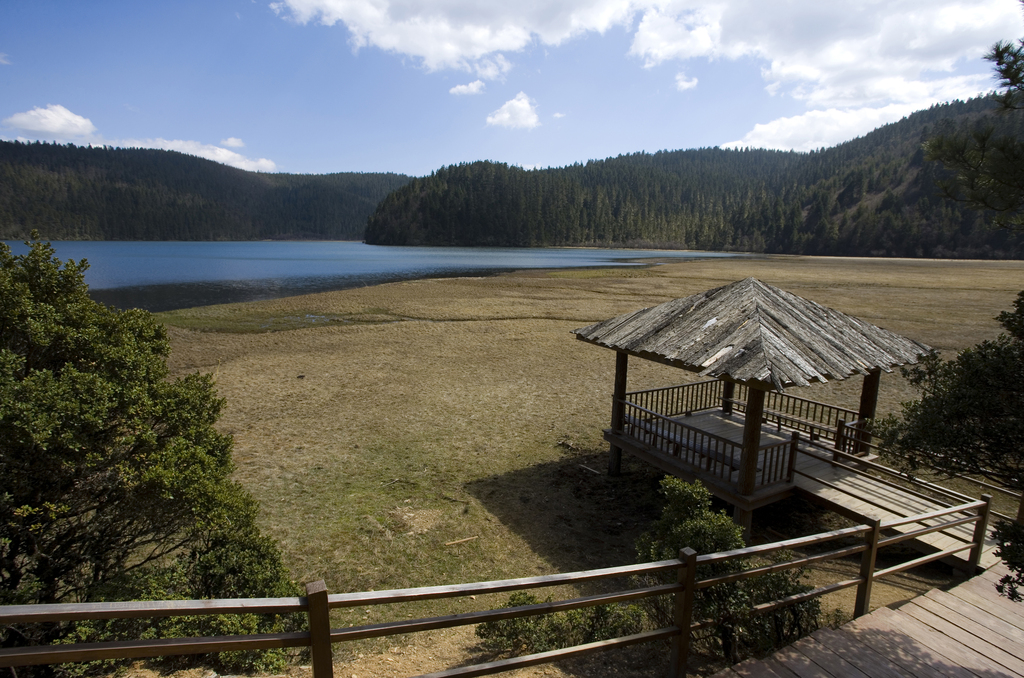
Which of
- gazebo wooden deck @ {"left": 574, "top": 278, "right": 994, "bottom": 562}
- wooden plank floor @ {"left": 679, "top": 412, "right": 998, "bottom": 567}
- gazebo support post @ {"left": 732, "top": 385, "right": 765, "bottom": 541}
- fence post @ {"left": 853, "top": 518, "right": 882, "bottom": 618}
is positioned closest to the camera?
fence post @ {"left": 853, "top": 518, "right": 882, "bottom": 618}

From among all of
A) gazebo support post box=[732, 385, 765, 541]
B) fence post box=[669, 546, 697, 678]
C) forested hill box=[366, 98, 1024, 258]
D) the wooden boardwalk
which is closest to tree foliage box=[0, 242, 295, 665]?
fence post box=[669, 546, 697, 678]

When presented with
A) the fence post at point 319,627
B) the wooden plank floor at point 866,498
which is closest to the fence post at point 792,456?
the wooden plank floor at point 866,498

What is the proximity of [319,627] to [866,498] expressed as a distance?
27.2ft

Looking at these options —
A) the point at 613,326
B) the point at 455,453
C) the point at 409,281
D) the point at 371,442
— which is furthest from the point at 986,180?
the point at 409,281

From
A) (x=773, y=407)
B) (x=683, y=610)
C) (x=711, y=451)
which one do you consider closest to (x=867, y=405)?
(x=711, y=451)

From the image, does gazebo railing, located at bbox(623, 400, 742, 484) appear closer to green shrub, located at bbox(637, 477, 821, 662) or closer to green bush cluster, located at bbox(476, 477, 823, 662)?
green bush cluster, located at bbox(476, 477, 823, 662)

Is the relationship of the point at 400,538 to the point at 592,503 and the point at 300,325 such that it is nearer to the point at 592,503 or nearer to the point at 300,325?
the point at 592,503

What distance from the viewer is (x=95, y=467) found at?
482cm

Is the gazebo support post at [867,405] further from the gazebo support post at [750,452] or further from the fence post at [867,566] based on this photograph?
the fence post at [867,566]

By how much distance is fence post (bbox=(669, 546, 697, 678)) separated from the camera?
355cm

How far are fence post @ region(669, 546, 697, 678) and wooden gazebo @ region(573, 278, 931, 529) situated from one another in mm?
3904

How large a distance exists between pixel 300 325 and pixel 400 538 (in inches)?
887

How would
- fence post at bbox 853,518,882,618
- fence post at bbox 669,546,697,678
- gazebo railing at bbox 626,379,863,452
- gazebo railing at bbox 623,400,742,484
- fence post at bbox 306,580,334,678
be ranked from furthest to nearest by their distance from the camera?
gazebo railing at bbox 626,379,863,452
gazebo railing at bbox 623,400,742,484
fence post at bbox 853,518,882,618
fence post at bbox 669,546,697,678
fence post at bbox 306,580,334,678

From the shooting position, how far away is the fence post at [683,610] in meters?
3.55
